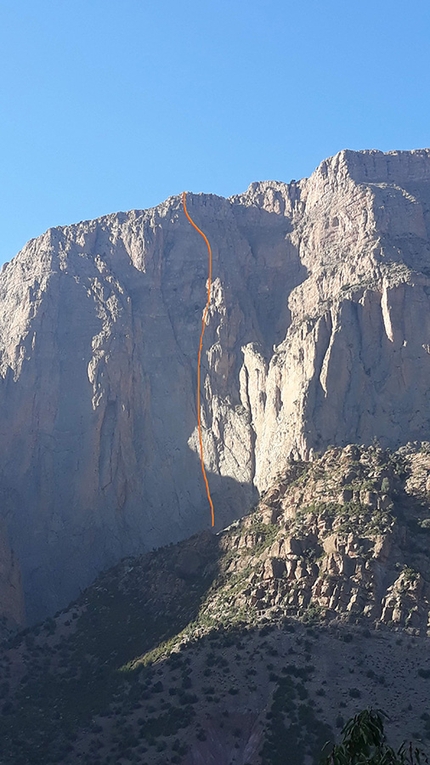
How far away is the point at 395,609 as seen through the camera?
156 feet

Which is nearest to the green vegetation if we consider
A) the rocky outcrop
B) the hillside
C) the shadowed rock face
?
the hillside

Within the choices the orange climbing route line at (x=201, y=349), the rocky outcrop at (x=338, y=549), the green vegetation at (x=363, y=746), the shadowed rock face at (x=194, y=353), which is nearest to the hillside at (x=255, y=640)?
Result: the rocky outcrop at (x=338, y=549)

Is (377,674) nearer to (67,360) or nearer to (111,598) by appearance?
(111,598)

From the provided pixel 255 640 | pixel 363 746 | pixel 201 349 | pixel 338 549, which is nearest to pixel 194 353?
pixel 201 349

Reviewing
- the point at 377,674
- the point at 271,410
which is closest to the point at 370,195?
the point at 271,410

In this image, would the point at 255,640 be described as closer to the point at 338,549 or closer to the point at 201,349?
the point at 338,549

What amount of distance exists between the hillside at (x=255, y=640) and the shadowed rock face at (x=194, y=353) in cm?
1472

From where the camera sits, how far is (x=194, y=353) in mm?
92250

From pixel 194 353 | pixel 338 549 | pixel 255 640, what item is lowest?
pixel 255 640

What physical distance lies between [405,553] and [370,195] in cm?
5134

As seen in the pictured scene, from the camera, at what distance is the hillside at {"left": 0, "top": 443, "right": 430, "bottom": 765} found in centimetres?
4250

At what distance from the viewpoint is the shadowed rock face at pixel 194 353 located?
3063 inches

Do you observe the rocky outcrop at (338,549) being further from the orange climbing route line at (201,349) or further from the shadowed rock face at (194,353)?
the orange climbing route line at (201,349)

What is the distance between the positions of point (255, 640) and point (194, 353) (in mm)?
47362
